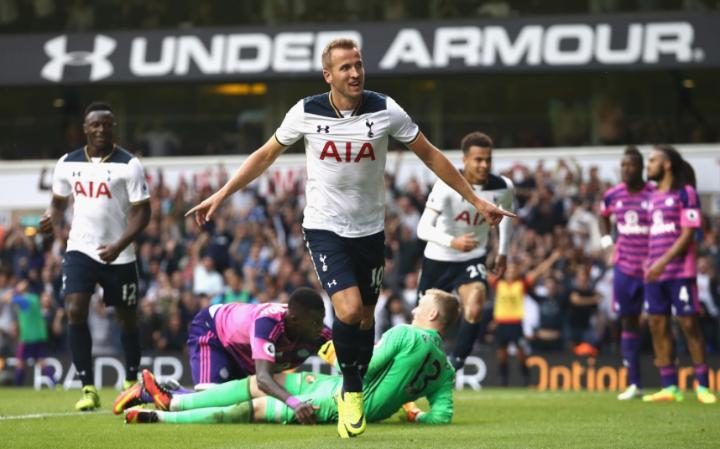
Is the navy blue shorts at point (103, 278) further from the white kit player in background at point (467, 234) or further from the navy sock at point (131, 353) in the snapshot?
the white kit player in background at point (467, 234)

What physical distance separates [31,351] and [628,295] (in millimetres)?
11100

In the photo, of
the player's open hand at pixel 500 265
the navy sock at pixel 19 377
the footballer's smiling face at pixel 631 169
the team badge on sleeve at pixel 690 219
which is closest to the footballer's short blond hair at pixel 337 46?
the player's open hand at pixel 500 265

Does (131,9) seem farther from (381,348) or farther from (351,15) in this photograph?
(381,348)

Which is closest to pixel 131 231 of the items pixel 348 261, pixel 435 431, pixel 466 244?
pixel 466 244

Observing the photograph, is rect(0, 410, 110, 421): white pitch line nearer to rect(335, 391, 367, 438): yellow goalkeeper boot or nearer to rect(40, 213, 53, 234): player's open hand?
rect(40, 213, 53, 234): player's open hand

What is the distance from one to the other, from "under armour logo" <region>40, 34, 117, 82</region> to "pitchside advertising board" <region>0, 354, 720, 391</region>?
984cm

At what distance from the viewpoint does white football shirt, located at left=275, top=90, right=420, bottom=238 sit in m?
9.58

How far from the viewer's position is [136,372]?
13594 mm

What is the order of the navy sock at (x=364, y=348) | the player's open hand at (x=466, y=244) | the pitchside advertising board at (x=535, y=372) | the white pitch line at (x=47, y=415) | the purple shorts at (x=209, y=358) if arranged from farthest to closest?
the pitchside advertising board at (x=535, y=372) → the player's open hand at (x=466, y=244) → the white pitch line at (x=47, y=415) → the purple shorts at (x=209, y=358) → the navy sock at (x=364, y=348)

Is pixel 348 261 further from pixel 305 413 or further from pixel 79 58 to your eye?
pixel 79 58

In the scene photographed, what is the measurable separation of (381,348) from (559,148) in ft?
61.2

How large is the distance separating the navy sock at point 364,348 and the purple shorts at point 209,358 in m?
2.07

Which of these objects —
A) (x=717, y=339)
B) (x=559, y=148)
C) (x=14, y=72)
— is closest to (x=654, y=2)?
(x=559, y=148)

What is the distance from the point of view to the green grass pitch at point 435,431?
913 centimetres
